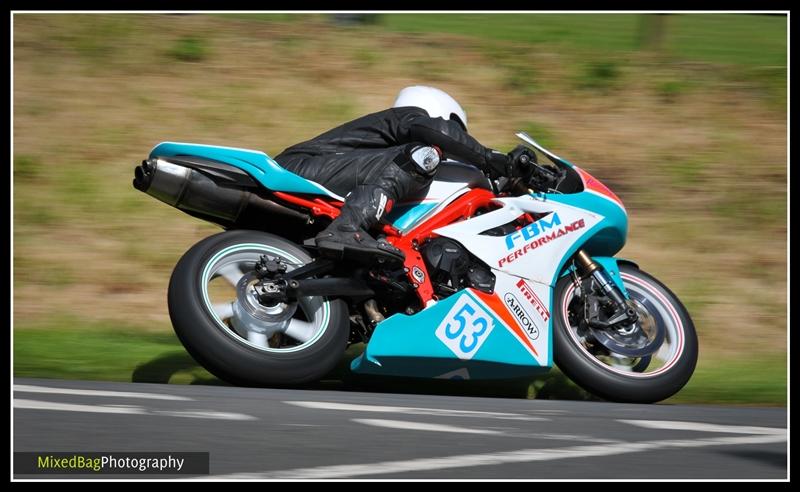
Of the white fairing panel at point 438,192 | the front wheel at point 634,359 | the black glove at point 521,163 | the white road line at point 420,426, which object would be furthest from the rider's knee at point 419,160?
the white road line at point 420,426

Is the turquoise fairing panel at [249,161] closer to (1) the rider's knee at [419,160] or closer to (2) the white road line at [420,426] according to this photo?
(1) the rider's knee at [419,160]

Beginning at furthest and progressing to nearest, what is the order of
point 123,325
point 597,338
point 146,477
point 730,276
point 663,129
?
point 663,129, point 730,276, point 123,325, point 597,338, point 146,477

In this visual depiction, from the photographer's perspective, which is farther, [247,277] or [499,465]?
[247,277]

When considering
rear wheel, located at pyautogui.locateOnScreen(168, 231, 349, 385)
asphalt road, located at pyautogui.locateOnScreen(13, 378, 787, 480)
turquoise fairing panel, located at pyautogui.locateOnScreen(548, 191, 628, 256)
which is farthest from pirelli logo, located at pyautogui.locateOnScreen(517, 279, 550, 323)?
rear wheel, located at pyautogui.locateOnScreen(168, 231, 349, 385)

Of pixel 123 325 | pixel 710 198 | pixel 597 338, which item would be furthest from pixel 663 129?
pixel 123 325

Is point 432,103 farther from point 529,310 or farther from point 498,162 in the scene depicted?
point 529,310

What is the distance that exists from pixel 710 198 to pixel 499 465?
5160mm

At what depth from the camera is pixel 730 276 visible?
297 inches

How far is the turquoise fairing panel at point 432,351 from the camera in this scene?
4.87m

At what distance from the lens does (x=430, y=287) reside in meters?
5.10

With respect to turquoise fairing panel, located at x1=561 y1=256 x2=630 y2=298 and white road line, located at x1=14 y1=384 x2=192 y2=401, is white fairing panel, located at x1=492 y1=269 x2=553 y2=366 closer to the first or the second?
turquoise fairing panel, located at x1=561 y1=256 x2=630 y2=298

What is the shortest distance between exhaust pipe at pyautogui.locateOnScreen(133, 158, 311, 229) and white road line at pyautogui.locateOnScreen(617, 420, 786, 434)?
1.86m

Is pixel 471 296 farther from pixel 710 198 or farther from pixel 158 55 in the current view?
pixel 158 55

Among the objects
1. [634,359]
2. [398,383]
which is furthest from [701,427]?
[398,383]
